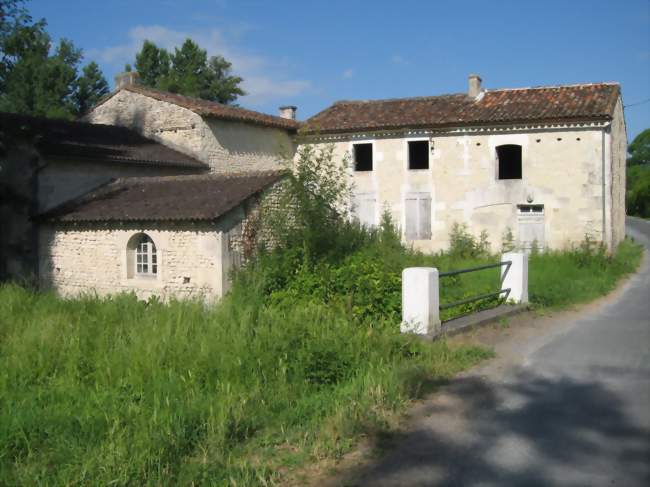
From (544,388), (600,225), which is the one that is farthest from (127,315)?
(600,225)

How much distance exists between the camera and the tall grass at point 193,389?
5.27 m

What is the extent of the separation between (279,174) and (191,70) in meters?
39.6

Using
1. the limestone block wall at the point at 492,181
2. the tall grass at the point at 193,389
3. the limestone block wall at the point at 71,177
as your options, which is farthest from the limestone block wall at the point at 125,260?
the limestone block wall at the point at 492,181

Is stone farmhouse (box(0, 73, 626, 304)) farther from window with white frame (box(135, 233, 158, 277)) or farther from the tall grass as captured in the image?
the tall grass

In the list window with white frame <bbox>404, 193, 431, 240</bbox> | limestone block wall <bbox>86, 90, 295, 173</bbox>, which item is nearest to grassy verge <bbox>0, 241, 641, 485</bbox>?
limestone block wall <bbox>86, 90, 295, 173</bbox>

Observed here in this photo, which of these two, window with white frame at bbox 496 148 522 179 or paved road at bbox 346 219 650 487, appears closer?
paved road at bbox 346 219 650 487

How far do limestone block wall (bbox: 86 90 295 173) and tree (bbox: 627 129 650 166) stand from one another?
2725 inches

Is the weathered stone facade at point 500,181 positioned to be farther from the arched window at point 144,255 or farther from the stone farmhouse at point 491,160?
the arched window at point 144,255

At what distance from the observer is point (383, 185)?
24.4 m

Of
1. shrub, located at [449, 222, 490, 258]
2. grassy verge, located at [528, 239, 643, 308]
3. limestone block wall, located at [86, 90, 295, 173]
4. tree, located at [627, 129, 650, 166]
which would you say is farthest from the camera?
tree, located at [627, 129, 650, 166]

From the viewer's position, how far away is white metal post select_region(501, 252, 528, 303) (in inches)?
495

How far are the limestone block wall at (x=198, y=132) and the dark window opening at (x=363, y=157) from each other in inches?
126

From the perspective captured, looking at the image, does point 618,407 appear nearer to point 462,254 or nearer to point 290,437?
point 290,437

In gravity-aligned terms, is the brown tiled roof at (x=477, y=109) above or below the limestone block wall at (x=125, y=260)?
above
